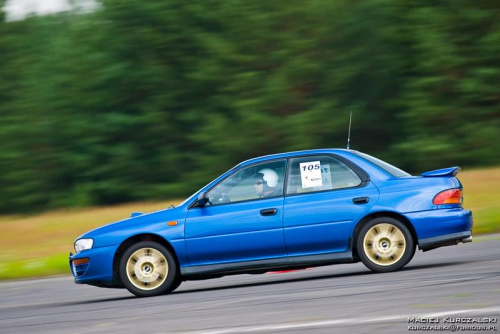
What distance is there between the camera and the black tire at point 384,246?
937cm

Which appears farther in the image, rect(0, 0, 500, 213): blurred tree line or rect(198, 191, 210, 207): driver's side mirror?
rect(0, 0, 500, 213): blurred tree line

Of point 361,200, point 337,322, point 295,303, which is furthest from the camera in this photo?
point 361,200

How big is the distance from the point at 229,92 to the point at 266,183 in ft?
74.3

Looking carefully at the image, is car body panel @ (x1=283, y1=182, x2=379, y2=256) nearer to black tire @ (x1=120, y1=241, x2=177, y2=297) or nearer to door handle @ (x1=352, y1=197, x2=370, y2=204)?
door handle @ (x1=352, y1=197, x2=370, y2=204)

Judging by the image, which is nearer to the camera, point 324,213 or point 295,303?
point 295,303

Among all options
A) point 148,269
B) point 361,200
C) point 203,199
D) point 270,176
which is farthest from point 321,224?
point 148,269

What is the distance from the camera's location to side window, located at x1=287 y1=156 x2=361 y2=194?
967 centimetres

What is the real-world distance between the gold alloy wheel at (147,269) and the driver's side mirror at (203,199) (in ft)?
2.39

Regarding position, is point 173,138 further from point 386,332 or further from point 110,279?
point 386,332

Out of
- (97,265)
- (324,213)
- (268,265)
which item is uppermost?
(324,213)

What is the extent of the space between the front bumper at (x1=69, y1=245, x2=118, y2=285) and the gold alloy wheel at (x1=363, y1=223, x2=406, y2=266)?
2.88 m

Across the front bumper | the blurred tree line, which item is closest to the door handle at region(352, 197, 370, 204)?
the front bumper

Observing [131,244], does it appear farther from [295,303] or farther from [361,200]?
[295,303]

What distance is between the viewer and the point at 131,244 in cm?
986
